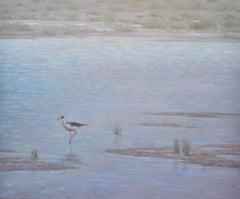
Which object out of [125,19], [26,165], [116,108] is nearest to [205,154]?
[116,108]

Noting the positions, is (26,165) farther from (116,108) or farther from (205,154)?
(205,154)

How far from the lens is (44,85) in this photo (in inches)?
226

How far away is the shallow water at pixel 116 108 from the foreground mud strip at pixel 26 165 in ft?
0.14

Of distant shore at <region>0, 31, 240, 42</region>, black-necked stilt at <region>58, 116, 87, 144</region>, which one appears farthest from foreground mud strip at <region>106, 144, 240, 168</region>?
distant shore at <region>0, 31, 240, 42</region>

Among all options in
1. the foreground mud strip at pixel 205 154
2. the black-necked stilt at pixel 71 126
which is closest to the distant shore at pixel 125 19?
the black-necked stilt at pixel 71 126

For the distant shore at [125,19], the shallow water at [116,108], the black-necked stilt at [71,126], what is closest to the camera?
Answer: the shallow water at [116,108]

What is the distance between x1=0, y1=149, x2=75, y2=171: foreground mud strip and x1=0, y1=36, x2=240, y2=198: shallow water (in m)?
0.04

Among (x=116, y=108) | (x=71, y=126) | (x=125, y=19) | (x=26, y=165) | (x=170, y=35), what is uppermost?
(x=125, y=19)

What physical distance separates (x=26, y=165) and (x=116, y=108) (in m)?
0.80

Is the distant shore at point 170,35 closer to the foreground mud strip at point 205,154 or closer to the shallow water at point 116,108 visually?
the shallow water at point 116,108

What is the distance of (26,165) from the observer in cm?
555

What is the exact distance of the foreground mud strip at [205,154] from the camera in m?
5.57

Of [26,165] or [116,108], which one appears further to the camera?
[116,108]

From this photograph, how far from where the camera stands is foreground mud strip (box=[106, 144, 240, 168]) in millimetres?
5570
